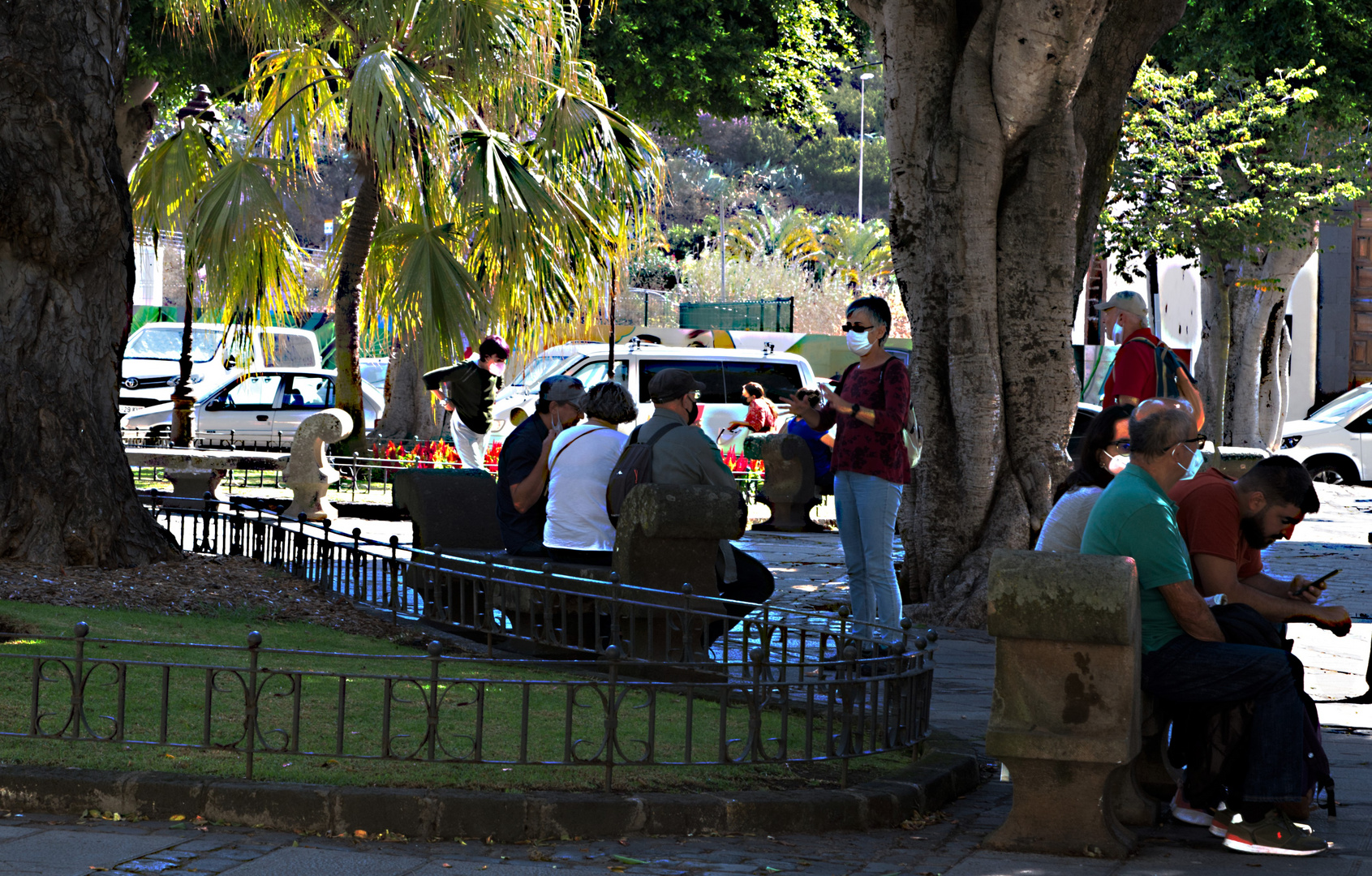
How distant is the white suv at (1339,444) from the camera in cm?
2528

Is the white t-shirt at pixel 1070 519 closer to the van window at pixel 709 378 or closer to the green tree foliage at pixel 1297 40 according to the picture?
the van window at pixel 709 378

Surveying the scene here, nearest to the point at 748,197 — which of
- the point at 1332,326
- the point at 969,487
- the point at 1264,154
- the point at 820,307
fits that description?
the point at 820,307

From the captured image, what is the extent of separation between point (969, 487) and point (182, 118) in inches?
469

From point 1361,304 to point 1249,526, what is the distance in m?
33.6

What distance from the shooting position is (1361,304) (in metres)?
36.1

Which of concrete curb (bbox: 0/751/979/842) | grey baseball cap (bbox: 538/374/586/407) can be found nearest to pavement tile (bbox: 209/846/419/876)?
concrete curb (bbox: 0/751/979/842)

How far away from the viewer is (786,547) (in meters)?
15.0

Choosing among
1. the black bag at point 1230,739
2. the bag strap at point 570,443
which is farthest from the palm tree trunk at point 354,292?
the black bag at point 1230,739

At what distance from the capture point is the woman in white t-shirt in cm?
782

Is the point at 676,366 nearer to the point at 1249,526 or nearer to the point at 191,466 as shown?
the point at 191,466

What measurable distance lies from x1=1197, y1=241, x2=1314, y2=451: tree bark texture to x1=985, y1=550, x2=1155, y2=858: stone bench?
21826 millimetres

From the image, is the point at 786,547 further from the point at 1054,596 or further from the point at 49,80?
the point at 1054,596

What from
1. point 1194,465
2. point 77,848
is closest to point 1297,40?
point 1194,465

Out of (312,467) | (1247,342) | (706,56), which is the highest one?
(706,56)
